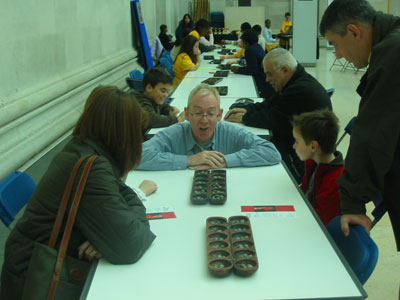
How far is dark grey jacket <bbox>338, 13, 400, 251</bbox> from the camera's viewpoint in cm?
165

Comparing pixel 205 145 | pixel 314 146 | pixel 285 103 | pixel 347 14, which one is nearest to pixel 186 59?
pixel 285 103

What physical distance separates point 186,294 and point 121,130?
0.67 m

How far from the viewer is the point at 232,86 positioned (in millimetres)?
5562

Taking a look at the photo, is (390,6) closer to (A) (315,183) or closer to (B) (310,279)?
(A) (315,183)

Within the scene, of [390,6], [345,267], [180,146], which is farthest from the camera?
[390,6]

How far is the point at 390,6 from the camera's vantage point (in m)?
13.9

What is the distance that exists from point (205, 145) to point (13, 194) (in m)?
1.21

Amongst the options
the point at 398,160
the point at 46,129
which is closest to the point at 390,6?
the point at 46,129

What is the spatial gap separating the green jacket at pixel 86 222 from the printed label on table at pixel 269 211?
50cm

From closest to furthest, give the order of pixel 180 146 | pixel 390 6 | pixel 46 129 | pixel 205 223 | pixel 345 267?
pixel 345 267
pixel 205 223
pixel 180 146
pixel 46 129
pixel 390 6

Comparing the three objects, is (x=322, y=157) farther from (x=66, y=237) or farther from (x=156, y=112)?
(x=156, y=112)

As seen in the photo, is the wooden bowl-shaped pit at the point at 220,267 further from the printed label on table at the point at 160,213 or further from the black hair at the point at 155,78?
the black hair at the point at 155,78

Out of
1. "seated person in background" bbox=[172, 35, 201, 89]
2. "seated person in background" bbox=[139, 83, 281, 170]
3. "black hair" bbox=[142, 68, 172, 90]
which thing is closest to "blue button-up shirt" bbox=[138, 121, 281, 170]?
"seated person in background" bbox=[139, 83, 281, 170]

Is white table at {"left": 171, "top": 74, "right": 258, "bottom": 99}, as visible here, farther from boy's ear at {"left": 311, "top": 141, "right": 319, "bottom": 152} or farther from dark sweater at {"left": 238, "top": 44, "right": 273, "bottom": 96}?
boy's ear at {"left": 311, "top": 141, "right": 319, "bottom": 152}
